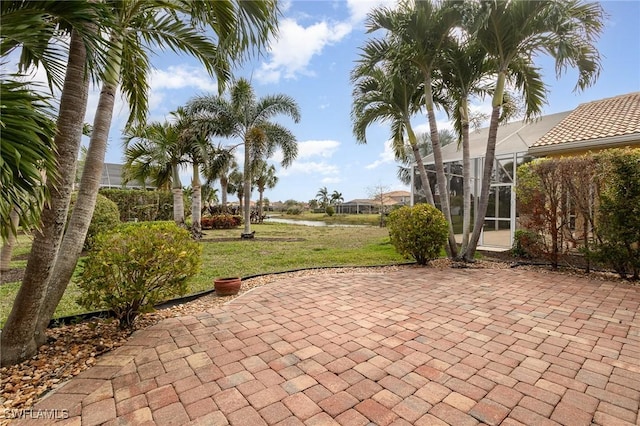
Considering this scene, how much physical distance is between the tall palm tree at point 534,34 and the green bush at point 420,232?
1598mm

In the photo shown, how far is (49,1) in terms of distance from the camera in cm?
214

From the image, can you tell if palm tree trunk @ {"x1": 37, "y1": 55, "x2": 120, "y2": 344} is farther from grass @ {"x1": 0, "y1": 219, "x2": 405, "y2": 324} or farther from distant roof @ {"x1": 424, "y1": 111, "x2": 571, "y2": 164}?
distant roof @ {"x1": 424, "y1": 111, "x2": 571, "y2": 164}

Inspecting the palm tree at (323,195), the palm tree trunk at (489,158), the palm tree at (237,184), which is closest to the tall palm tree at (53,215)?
the palm tree trunk at (489,158)

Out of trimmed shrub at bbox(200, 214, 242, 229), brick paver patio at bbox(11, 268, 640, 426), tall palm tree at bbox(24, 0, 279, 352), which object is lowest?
brick paver patio at bbox(11, 268, 640, 426)

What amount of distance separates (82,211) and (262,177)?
26.3m

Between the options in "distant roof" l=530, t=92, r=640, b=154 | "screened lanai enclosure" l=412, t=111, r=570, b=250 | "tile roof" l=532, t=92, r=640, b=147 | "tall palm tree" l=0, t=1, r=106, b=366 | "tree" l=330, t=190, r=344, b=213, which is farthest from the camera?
"tree" l=330, t=190, r=344, b=213

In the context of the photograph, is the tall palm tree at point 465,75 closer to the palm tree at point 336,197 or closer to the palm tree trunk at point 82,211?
the palm tree trunk at point 82,211

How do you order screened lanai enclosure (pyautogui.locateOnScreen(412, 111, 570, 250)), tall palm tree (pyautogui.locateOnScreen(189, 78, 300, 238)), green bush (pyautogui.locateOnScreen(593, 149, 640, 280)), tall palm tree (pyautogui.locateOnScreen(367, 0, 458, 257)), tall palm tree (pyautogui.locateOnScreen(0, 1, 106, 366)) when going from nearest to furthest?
tall palm tree (pyautogui.locateOnScreen(0, 1, 106, 366)), green bush (pyautogui.locateOnScreen(593, 149, 640, 280)), tall palm tree (pyautogui.locateOnScreen(367, 0, 458, 257)), screened lanai enclosure (pyautogui.locateOnScreen(412, 111, 570, 250)), tall palm tree (pyautogui.locateOnScreen(189, 78, 300, 238))

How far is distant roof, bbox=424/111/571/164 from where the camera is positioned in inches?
401

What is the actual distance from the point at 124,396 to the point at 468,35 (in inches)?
344

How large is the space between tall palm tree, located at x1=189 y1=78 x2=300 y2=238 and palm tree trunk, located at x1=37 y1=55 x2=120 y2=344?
10.0m

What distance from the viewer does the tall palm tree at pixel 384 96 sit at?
7.66m

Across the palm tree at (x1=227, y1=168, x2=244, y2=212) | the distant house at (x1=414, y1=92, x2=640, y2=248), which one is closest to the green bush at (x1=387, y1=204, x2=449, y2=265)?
the distant house at (x1=414, y1=92, x2=640, y2=248)

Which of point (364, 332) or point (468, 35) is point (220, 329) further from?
point (468, 35)
